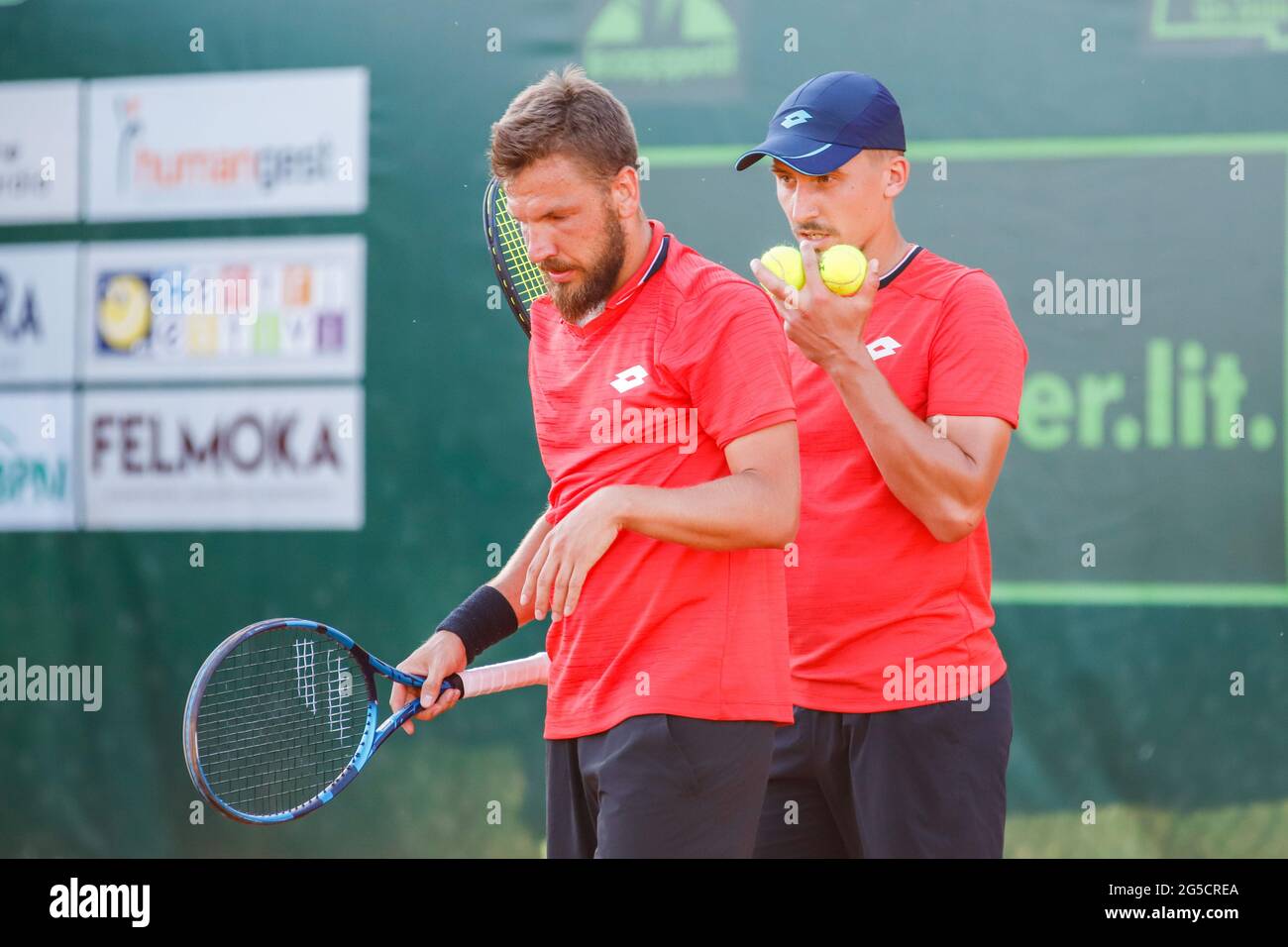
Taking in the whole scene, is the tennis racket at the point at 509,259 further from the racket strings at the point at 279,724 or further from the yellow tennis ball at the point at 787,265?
the racket strings at the point at 279,724

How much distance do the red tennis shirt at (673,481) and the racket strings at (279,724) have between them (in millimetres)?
1388

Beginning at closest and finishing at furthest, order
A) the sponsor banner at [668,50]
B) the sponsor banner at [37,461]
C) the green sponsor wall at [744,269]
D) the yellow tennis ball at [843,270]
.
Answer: the yellow tennis ball at [843,270], the green sponsor wall at [744,269], the sponsor banner at [668,50], the sponsor banner at [37,461]

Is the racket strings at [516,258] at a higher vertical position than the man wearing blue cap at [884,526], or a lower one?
higher

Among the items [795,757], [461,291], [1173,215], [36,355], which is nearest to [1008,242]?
[1173,215]

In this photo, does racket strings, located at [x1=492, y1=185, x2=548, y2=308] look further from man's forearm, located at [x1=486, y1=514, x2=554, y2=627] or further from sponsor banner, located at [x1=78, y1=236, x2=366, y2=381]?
sponsor banner, located at [x1=78, y1=236, x2=366, y2=381]

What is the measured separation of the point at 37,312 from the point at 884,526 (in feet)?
10.2

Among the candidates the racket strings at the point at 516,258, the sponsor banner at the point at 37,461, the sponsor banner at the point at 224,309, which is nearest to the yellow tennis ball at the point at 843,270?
the racket strings at the point at 516,258

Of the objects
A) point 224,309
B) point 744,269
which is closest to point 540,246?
point 744,269

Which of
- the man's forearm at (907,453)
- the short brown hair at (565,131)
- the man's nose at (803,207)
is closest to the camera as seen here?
the short brown hair at (565,131)

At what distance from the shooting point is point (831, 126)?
107 inches

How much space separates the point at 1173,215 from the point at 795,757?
7.05 feet

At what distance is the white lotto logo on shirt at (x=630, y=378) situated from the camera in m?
2.25

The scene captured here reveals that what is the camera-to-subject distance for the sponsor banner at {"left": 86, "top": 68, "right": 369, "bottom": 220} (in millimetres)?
4418

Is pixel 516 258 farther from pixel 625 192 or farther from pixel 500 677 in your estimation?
pixel 500 677
